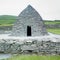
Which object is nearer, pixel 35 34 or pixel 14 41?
pixel 14 41

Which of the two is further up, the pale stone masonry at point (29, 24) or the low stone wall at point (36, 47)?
the pale stone masonry at point (29, 24)

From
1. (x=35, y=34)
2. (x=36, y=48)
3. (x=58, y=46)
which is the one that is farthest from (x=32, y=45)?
(x=35, y=34)

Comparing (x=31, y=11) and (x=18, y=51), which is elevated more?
(x=31, y=11)

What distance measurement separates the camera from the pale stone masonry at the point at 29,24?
102 feet

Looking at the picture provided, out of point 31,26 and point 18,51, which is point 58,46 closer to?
point 18,51

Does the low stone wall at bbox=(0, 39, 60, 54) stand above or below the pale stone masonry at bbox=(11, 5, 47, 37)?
below

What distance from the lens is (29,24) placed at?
31.4 meters

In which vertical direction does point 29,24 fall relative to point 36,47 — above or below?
above

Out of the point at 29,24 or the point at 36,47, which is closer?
the point at 36,47

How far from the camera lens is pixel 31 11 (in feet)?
104

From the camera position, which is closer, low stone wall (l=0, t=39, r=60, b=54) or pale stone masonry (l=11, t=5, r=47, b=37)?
low stone wall (l=0, t=39, r=60, b=54)

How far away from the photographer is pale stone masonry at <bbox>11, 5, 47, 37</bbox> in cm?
3109

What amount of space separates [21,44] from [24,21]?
872cm

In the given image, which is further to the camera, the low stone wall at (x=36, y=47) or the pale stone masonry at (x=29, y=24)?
A: the pale stone masonry at (x=29, y=24)
